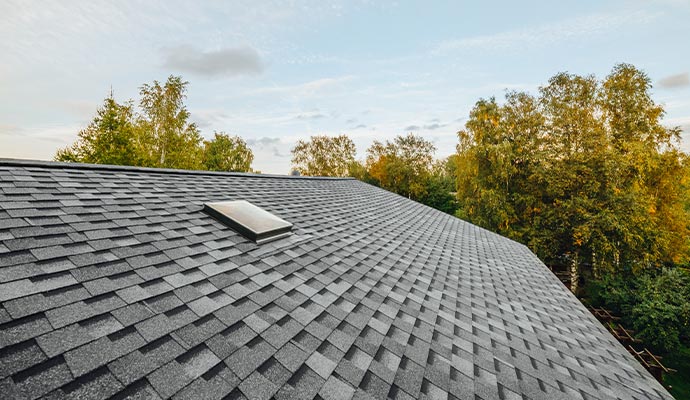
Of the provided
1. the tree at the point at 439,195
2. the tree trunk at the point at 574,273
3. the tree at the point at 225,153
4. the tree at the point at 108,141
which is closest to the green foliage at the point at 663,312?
the tree trunk at the point at 574,273

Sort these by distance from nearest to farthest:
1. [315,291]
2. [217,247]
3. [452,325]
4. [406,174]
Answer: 1. [315,291]
2. [217,247]
3. [452,325]
4. [406,174]

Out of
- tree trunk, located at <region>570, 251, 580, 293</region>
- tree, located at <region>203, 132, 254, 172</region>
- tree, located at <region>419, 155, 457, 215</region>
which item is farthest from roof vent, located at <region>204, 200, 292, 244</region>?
tree, located at <region>203, 132, 254, 172</region>

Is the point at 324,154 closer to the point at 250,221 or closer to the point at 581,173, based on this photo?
the point at 581,173

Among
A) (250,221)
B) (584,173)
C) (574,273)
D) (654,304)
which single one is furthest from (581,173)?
(250,221)

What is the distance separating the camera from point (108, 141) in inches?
682

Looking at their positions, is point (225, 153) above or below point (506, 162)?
below

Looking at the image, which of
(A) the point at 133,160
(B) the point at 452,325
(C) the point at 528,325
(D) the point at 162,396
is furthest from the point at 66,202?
(A) the point at 133,160

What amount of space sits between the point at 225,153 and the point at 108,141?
2275 centimetres

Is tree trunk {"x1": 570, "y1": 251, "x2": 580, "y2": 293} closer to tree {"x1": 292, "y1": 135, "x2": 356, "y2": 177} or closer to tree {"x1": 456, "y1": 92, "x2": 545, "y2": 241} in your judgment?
tree {"x1": 456, "y1": 92, "x2": 545, "y2": 241}

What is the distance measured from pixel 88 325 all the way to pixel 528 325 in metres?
4.65

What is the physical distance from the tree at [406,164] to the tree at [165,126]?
2593 centimetres

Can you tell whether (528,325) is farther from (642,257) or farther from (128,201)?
(642,257)

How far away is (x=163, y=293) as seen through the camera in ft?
6.06

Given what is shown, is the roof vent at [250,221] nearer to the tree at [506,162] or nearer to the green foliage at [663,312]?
the tree at [506,162]
